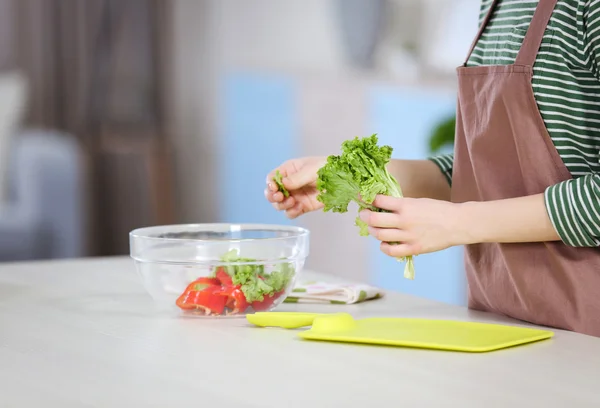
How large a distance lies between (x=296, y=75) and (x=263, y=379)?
3.35m

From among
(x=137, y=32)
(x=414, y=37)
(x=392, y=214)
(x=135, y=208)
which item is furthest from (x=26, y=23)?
(x=392, y=214)

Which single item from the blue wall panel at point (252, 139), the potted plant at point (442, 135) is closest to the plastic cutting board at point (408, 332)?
the potted plant at point (442, 135)

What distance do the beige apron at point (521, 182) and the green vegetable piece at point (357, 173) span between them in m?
0.20

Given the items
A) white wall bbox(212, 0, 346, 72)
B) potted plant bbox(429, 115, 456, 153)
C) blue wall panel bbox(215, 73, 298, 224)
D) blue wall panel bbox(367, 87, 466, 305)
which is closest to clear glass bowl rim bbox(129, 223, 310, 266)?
potted plant bbox(429, 115, 456, 153)

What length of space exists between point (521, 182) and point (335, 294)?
0.34 m

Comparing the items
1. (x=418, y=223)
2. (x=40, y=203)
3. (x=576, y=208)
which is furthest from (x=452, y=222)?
(x=40, y=203)

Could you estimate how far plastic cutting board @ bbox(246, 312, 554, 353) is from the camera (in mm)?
1020

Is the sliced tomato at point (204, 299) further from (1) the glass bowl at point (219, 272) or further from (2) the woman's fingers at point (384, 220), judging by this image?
(2) the woman's fingers at point (384, 220)

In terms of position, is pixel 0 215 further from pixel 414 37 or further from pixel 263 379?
pixel 263 379

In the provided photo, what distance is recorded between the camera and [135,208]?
185 inches

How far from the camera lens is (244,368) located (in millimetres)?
928

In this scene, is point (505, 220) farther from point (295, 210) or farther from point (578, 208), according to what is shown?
point (295, 210)

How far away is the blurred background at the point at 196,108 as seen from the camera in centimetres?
350

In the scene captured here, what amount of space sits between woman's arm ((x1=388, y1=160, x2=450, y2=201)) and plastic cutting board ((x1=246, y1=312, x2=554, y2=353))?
0.35 m
